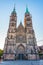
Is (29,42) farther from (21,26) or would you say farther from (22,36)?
(21,26)

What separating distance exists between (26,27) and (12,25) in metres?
4.85

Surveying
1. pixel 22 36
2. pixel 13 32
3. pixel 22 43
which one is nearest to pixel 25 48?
pixel 22 43

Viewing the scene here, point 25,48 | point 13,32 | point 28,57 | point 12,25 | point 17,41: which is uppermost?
point 12,25

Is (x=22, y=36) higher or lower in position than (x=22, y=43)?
higher

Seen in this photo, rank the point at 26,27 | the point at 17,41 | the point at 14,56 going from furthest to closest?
the point at 26,27
the point at 17,41
the point at 14,56

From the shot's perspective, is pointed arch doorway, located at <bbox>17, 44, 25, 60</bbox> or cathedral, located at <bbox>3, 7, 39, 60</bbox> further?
pointed arch doorway, located at <bbox>17, 44, 25, 60</bbox>

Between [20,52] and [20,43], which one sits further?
[20,43]

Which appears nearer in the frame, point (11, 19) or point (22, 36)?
point (22, 36)

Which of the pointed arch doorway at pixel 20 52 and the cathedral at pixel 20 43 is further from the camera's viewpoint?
the pointed arch doorway at pixel 20 52

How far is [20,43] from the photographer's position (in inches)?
1447

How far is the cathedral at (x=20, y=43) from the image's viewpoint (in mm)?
35094

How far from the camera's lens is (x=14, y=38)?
37.2m

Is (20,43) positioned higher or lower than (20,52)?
higher

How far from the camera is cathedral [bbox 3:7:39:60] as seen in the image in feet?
A: 115
